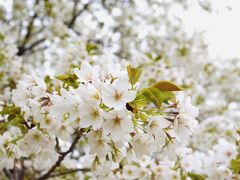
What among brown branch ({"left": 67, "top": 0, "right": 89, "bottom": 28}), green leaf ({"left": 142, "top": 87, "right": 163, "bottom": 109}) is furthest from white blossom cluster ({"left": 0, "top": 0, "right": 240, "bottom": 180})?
brown branch ({"left": 67, "top": 0, "right": 89, "bottom": 28})

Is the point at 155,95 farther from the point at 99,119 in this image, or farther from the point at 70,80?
the point at 70,80

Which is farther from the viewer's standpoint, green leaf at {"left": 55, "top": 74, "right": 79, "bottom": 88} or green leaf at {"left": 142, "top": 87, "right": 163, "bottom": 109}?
green leaf at {"left": 55, "top": 74, "right": 79, "bottom": 88}

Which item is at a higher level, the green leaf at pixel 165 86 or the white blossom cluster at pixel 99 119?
the green leaf at pixel 165 86

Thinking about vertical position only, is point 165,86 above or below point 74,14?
above

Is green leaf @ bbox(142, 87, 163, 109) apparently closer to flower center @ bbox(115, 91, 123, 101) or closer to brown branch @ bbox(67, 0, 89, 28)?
flower center @ bbox(115, 91, 123, 101)

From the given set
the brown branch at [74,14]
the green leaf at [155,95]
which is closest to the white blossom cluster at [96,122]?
the green leaf at [155,95]

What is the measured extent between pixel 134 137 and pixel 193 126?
283 millimetres

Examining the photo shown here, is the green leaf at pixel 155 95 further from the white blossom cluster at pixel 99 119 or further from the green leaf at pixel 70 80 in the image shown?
the green leaf at pixel 70 80

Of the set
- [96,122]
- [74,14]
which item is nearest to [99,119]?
[96,122]

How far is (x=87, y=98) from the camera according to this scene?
1461mm

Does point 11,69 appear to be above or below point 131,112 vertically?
below

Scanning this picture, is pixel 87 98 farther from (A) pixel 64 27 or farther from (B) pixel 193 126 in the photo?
(A) pixel 64 27

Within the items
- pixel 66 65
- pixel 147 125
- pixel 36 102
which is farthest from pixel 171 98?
pixel 66 65

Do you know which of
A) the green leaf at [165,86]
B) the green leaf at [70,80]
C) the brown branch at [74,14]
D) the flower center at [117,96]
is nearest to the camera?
the flower center at [117,96]
